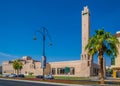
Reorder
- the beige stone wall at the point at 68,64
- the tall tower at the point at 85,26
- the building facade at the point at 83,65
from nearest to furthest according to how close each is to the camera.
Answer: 1. the building facade at the point at 83,65
2. the tall tower at the point at 85,26
3. the beige stone wall at the point at 68,64

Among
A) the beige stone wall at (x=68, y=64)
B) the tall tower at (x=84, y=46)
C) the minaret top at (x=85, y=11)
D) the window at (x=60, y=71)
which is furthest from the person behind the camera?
the window at (x=60, y=71)

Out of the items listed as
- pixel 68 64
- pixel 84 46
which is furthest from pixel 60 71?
pixel 84 46

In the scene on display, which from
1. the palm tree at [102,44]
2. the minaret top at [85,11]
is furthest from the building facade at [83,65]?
the palm tree at [102,44]

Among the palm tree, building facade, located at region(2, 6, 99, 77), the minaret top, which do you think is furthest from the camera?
the minaret top

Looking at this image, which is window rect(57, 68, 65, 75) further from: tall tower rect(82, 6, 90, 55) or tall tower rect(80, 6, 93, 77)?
tall tower rect(82, 6, 90, 55)

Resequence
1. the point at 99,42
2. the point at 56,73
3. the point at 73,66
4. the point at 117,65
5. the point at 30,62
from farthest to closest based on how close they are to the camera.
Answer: the point at 30,62 → the point at 56,73 → the point at 73,66 → the point at 117,65 → the point at 99,42

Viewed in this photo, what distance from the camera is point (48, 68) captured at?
171 meters

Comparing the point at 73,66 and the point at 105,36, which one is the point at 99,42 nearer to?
the point at 105,36

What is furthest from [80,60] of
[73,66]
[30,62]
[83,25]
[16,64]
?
[30,62]

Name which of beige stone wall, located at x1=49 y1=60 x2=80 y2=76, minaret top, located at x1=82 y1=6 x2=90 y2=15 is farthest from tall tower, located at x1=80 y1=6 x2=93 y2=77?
beige stone wall, located at x1=49 y1=60 x2=80 y2=76

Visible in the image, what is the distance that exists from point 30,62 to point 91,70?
51.1 metres

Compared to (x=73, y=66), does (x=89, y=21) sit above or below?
above

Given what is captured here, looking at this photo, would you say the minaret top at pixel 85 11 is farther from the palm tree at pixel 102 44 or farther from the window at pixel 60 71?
the palm tree at pixel 102 44

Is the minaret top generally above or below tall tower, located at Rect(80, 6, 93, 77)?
above
